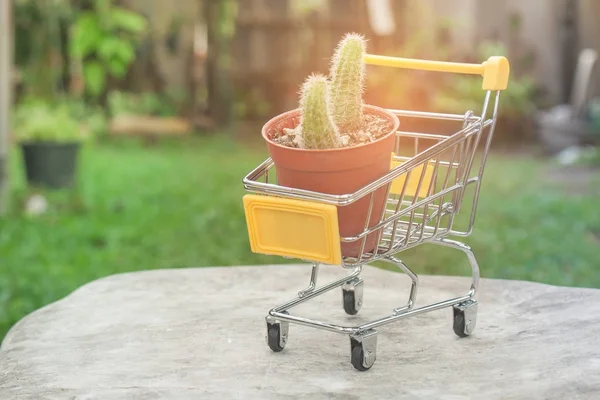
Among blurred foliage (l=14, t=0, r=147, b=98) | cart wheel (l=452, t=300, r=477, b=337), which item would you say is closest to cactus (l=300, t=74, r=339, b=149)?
cart wheel (l=452, t=300, r=477, b=337)

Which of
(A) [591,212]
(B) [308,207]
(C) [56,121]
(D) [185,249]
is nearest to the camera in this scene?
(B) [308,207]

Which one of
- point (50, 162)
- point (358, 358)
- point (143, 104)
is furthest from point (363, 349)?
point (143, 104)

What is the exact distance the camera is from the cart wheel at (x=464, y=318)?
6.90ft

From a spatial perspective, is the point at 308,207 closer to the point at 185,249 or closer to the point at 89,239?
the point at 185,249

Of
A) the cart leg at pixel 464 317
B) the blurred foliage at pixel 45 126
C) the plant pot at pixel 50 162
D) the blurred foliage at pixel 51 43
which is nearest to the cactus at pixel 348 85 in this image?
the cart leg at pixel 464 317

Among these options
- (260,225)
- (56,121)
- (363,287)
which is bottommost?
(56,121)

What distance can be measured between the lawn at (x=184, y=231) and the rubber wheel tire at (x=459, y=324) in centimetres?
220

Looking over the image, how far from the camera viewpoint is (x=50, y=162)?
6.27 m

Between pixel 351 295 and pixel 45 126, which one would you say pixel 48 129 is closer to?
pixel 45 126

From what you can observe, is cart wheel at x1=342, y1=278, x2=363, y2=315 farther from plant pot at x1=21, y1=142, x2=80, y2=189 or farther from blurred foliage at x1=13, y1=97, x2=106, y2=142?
blurred foliage at x1=13, y1=97, x2=106, y2=142

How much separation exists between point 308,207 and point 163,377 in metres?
0.46

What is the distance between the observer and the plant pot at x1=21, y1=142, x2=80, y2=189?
627 cm

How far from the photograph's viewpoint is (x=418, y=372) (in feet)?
6.21

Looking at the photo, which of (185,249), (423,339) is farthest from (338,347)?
(185,249)
